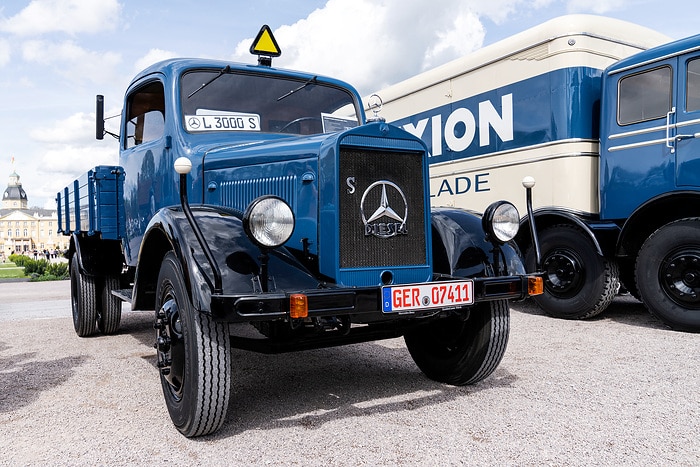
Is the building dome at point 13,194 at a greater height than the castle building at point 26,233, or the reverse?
the building dome at point 13,194

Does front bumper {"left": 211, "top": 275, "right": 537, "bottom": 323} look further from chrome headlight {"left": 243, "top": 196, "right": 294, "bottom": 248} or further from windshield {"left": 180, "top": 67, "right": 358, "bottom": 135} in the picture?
windshield {"left": 180, "top": 67, "right": 358, "bottom": 135}

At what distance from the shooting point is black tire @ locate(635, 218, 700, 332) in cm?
519

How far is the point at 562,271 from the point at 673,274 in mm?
1146

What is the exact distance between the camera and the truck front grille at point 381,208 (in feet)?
9.75

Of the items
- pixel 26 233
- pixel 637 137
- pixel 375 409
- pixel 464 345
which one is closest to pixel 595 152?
pixel 637 137

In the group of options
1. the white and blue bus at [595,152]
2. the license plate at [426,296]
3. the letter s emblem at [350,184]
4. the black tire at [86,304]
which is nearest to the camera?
the license plate at [426,296]

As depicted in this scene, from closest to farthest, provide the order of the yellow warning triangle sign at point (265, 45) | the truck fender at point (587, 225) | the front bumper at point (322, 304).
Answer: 1. the front bumper at point (322, 304)
2. the yellow warning triangle sign at point (265, 45)
3. the truck fender at point (587, 225)

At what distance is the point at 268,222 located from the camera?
8.68 ft

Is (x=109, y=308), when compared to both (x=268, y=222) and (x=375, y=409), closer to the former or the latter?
(x=375, y=409)

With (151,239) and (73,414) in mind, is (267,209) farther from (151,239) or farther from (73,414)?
(73,414)

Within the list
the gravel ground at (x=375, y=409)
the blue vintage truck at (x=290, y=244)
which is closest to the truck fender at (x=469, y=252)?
the blue vintage truck at (x=290, y=244)

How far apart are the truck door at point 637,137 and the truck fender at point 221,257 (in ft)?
13.6

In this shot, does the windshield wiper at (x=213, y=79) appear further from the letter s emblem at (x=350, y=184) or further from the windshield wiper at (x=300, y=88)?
the letter s emblem at (x=350, y=184)

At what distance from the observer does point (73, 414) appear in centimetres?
325
